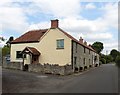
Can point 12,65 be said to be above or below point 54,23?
below

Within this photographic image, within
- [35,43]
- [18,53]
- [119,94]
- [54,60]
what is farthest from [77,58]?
[119,94]

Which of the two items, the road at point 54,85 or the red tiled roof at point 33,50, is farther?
the red tiled roof at point 33,50

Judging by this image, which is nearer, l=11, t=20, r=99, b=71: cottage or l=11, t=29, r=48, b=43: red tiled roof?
l=11, t=20, r=99, b=71: cottage

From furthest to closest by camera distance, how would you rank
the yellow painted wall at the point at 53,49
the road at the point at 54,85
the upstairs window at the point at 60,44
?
the upstairs window at the point at 60,44
the yellow painted wall at the point at 53,49
the road at the point at 54,85

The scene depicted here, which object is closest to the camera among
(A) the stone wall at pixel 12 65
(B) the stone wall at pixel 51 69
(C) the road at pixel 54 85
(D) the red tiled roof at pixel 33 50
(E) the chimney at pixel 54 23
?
(C) the road at pixel 54 85

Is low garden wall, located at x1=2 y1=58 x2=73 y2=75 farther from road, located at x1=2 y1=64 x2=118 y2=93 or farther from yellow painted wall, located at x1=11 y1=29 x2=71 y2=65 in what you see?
road, located at x1=2 y1=64 x2=118 y2=93

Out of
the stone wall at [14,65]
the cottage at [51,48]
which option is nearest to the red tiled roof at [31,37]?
the cottage at [51,48]

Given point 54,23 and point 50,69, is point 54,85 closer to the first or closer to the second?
point 50,69

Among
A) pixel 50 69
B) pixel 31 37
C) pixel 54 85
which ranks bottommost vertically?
pixel 54 85

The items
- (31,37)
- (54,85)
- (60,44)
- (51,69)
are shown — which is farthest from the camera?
(31,37)

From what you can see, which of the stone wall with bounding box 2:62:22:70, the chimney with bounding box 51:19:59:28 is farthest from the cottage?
the stone wall with bounding box 2:62:22:70

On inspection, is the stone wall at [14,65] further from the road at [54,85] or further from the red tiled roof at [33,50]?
the road at [54,85]

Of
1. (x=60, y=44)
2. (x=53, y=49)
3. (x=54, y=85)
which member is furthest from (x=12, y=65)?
(x=54, y=85)

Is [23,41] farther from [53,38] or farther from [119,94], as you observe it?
[119,94]
